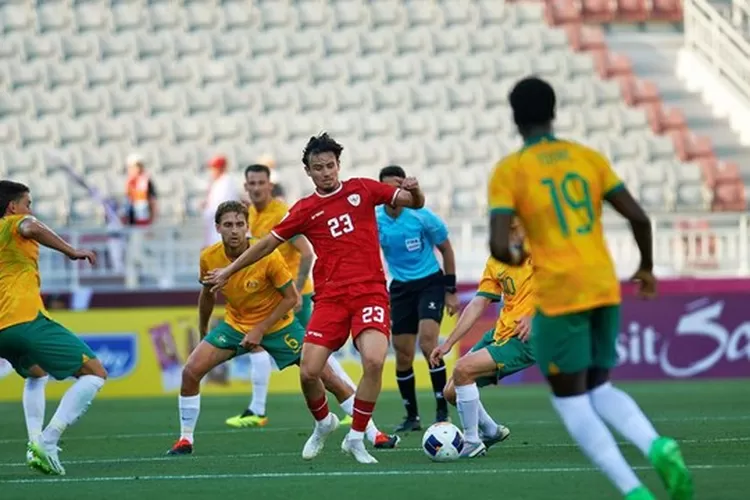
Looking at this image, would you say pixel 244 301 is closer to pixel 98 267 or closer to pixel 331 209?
pixel 331 209

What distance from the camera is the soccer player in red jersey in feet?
38.5

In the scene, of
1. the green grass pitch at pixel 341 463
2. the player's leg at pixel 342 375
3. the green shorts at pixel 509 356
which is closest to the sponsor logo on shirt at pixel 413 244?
the player's leg at pixel 342 375

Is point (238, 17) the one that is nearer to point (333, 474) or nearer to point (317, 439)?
point (317, 439)

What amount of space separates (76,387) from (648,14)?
23.8m

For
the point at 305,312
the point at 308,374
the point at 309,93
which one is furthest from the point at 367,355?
the point at 309,93

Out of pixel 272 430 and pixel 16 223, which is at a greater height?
pixel 16 223

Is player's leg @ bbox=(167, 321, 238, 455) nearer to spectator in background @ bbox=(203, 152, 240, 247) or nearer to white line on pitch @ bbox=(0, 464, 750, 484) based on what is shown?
white line on pitch @ bbox=(0, 464, 750, 484)

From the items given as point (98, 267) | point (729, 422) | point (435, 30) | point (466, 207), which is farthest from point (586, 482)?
point (435, 30)

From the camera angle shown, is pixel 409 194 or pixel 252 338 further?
pixel 252 338

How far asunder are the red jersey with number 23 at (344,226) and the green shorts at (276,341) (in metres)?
2.09

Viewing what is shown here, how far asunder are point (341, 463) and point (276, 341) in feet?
8.07

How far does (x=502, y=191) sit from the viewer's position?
8.26m

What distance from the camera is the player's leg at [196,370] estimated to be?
44.0 feet

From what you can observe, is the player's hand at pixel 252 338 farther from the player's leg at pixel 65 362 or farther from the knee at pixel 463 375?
the knee at pixel 463 375
